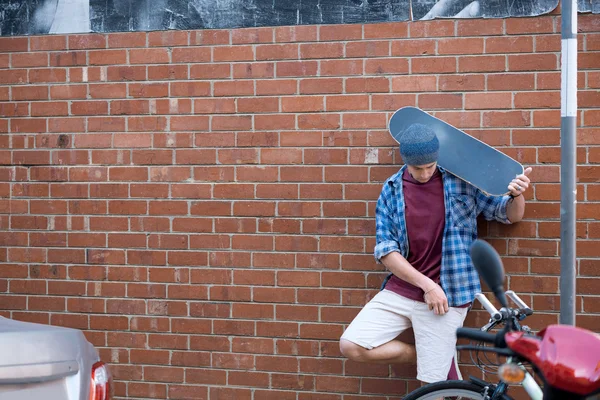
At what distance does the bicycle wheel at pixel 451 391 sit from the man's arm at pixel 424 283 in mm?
623

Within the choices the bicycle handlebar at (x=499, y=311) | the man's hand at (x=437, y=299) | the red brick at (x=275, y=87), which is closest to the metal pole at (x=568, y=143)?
the bicycle handlebar at (x=499, y=311)

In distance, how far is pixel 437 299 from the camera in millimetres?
3979

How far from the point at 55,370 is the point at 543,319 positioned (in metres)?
3.01

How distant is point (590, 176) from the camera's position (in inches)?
171

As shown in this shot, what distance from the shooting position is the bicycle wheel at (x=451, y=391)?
3.28 metres

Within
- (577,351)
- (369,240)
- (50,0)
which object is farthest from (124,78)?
(577,351)

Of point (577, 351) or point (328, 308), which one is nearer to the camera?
point (577, 351)

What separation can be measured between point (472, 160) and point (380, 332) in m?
1.15

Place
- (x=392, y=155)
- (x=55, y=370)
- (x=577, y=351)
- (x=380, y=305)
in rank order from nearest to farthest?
(x=577, y=351)
(x=55, y=370)
(x=380, y=305)
(x=392, y=155)

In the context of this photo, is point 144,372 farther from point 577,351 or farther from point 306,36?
point 577,351

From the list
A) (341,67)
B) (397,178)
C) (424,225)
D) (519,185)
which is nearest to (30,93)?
(341,67)

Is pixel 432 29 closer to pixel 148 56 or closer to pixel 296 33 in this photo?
pixel 296 33

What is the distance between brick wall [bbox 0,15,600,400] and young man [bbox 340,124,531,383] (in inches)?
15.4

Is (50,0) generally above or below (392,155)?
above
